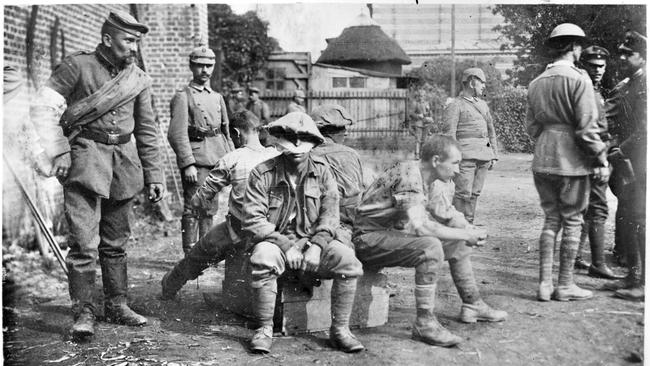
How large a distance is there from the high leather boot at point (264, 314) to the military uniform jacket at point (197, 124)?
2.21m

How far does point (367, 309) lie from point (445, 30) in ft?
7.24

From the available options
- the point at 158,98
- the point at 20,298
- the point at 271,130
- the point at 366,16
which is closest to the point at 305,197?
the point at 271,130

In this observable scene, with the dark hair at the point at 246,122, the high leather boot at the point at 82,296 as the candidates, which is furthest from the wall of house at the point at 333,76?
the high leather boot at the point at 82,296

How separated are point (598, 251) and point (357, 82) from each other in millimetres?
2485

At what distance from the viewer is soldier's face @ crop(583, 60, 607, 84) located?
17.2ft

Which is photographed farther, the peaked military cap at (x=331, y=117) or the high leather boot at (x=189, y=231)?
the high leather boot at (x=189, y=231)

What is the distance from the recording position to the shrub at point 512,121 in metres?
5.51

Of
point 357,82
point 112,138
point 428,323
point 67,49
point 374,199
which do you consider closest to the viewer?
point 428,323

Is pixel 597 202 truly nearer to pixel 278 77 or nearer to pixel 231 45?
pixel 278 77

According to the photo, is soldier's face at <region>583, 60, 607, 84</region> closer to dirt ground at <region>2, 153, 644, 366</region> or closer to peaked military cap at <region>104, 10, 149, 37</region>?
dirt ground at <region>2, 153, 644, 366</region>

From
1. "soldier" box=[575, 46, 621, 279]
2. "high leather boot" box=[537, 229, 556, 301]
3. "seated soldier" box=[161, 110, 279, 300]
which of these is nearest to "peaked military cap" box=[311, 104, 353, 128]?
"seated soldier" box=[161, 110, 279, 300]

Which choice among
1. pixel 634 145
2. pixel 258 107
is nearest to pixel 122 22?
pixel 634 145

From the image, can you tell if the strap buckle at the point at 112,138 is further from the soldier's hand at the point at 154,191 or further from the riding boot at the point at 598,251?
the riding boot at the point at 598,251

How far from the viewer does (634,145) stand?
17.3 ft
